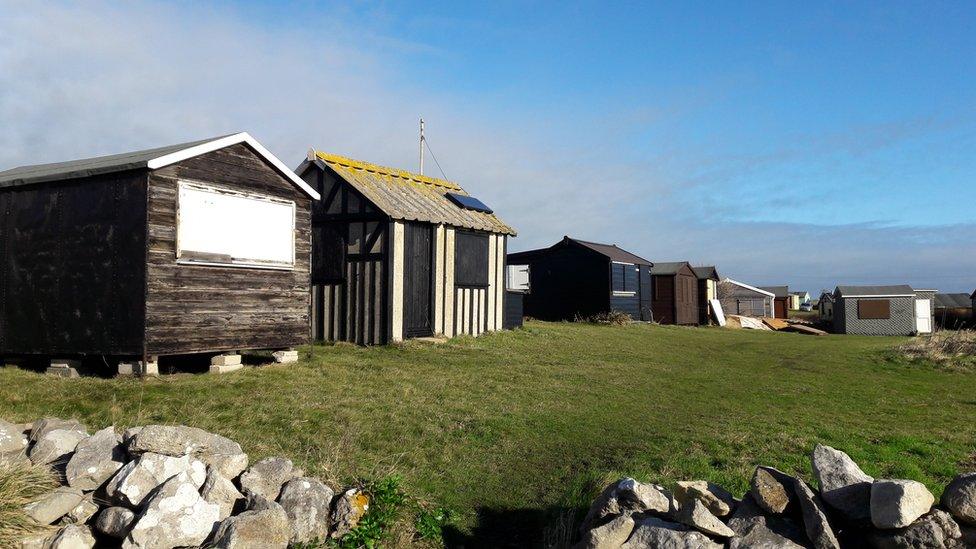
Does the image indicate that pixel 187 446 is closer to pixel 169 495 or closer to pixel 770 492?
pixel 169 495

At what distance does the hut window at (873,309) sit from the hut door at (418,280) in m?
29.3

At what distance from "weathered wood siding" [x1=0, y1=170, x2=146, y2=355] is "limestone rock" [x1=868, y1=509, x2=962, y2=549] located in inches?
454

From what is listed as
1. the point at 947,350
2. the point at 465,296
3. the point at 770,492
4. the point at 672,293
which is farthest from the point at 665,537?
the point at 672,293

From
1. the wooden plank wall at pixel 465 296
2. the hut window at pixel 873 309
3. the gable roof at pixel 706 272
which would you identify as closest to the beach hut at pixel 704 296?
the gable roof at pixel 706 272

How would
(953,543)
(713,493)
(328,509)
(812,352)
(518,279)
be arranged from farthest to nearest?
(518,279) < (812,352) < (328,509) < (713,493) < (953,543)

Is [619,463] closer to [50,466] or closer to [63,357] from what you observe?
[50,466]

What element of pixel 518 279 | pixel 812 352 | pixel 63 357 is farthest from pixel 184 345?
pixel 518 279

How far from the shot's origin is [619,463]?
8422 mm

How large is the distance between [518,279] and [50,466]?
28793 millimetres

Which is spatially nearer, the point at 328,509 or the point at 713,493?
the point at 713,493

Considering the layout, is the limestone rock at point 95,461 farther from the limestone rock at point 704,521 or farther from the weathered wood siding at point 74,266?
the weathered wood siding at point 74,266

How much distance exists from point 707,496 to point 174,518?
469cm

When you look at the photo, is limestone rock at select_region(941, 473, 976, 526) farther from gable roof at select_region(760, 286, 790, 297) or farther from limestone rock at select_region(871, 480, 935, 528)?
gable roof at select_region(760, 286, 790, 297)

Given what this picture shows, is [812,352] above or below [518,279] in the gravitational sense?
below
